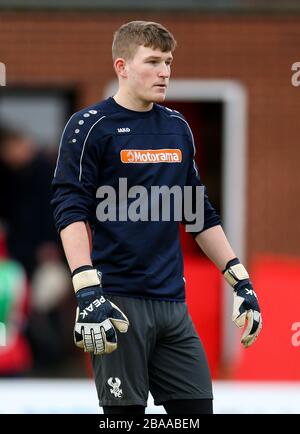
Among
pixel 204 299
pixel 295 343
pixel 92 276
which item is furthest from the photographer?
pixel 204 299

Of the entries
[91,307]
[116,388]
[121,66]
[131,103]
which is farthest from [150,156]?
[116,388]

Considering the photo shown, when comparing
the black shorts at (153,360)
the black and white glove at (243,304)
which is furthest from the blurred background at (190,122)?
the black shorts at (153,360)

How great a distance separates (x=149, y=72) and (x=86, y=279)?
35.5 inches

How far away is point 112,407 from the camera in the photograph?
16.2ft

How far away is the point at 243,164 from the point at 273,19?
147cm

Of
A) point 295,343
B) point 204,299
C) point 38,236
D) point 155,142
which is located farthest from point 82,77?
A: point 155,142

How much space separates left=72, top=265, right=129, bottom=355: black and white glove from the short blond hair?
3.06ft

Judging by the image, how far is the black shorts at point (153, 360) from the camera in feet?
16.1

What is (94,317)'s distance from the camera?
4656 mm

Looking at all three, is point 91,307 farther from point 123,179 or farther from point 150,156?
point 150,156

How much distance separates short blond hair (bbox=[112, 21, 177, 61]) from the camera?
4926 millimetres

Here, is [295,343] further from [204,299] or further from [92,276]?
[92,276]

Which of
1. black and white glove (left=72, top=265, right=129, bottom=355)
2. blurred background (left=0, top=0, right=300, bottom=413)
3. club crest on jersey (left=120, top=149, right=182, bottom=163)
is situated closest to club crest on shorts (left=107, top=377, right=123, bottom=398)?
black and white glove (left=72, top=265, right=129, bottom=355)

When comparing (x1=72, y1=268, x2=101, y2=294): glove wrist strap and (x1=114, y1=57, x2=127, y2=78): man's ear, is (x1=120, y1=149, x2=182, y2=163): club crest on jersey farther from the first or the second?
(x1=72, y1=268, x2=101, y2=294): glove wrist strap
